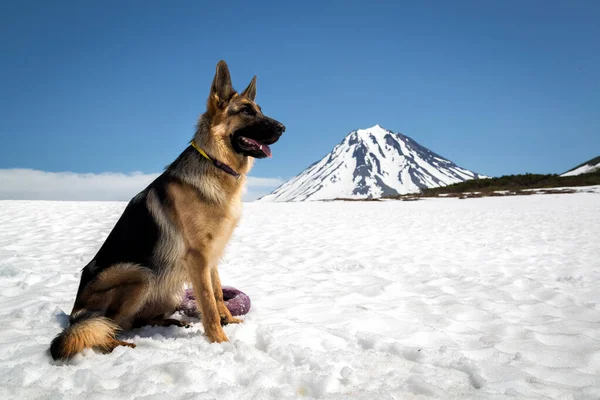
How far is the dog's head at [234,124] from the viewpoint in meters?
3.52

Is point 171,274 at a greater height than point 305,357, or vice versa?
point 171,274

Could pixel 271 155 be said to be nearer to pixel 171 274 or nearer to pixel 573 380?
pixel 171 274

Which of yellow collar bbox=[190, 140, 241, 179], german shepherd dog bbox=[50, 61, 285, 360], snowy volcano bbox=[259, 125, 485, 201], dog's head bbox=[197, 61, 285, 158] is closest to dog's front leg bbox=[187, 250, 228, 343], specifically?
german shepherd dog bbox=[50, 61, 285, 360]

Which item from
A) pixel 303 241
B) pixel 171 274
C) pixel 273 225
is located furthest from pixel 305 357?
pixel 273 225

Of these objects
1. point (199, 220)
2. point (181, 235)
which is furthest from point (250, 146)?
point (181, 235)

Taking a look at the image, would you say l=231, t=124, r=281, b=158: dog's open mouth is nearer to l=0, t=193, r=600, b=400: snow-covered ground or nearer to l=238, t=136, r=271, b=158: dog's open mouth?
l=238, t=136, r=271, b=158: dog's open mouth

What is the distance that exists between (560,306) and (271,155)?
156 inches

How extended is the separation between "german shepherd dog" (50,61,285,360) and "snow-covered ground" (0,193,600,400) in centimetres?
25

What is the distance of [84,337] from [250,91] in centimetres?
276

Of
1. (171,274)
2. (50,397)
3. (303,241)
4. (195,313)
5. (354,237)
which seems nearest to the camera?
(50,397)

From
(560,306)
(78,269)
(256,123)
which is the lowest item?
(560,306)

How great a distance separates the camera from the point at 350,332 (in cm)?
345

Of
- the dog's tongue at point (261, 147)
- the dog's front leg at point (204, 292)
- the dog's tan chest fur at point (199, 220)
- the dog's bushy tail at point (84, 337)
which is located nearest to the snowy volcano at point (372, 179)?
the dog's tongue at point (261, 147)

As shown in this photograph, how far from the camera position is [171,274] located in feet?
10.8
